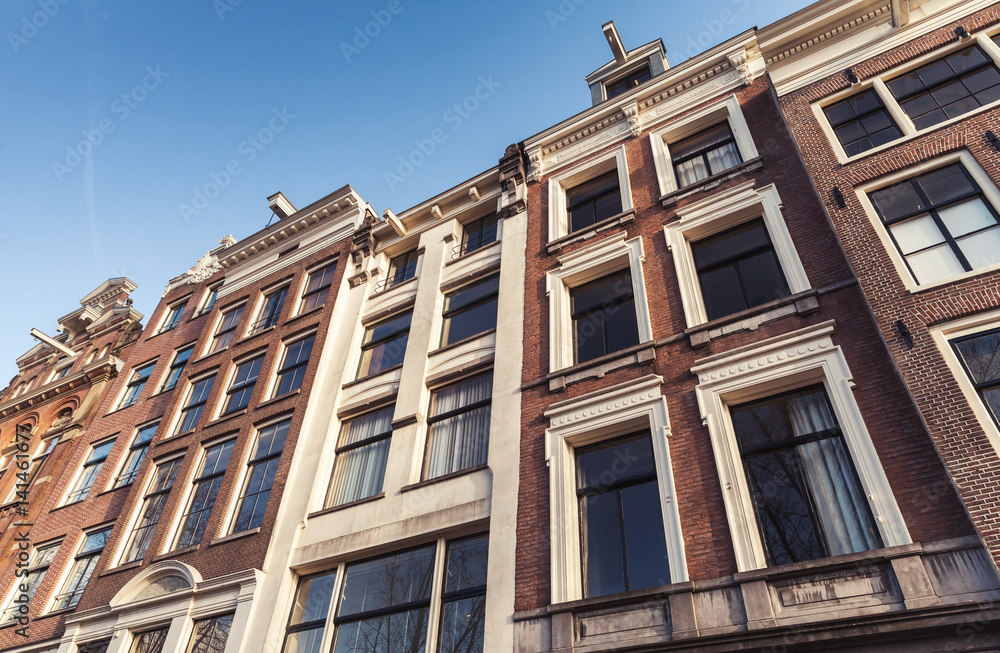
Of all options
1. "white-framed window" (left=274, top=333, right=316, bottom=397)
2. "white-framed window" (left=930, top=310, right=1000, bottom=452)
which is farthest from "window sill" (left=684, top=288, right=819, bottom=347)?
"white-framed window" (left=274, top=333, right=316, bottom=397)

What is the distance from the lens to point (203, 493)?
18.5 metres

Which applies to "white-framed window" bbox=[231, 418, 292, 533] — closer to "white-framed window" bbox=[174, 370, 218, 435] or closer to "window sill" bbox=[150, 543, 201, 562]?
"window sill" bbox=[150, 543, 201, 562]

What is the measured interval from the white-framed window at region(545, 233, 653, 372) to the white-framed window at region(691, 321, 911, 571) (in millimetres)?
2443

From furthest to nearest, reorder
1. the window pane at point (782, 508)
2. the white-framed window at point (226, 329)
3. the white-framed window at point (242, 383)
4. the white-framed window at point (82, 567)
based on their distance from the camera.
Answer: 1. the white-framed window at point (226, 329)
2. the white-framed window at point (242, 383)
3. the white-framed window at point (82, 567)
4. the window pane at point (782, 508)

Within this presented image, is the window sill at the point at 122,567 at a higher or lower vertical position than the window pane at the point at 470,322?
lower

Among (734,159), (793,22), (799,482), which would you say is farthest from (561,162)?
(799,482)

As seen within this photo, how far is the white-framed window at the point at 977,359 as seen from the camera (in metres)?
8.80

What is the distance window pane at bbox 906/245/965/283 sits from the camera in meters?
10.6

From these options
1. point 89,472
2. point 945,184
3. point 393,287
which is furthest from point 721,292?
point 89,472

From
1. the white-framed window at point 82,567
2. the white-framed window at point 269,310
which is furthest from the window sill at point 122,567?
the white-framed window at point 269,310

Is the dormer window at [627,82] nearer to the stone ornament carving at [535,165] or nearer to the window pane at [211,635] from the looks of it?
the stone ornament carving at [535,165]

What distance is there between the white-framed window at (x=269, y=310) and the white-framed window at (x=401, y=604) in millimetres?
11411

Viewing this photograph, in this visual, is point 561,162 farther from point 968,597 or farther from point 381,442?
point 968,597

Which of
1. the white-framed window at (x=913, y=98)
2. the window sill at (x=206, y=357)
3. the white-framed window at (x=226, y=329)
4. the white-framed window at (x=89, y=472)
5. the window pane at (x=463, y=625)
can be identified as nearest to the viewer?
the window pane at (x=463, y=625)
